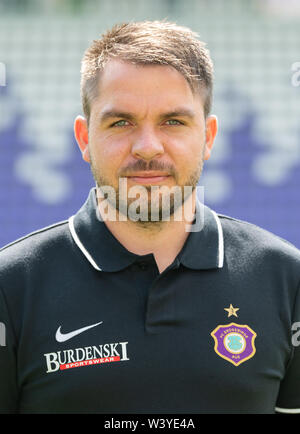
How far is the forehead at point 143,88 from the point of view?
115 centimetres

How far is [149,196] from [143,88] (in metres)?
0.21

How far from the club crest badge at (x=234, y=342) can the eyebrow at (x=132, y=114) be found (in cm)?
41

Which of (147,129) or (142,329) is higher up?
(147,129)

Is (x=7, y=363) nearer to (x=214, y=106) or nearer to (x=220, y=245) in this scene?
(x=220, y=245)

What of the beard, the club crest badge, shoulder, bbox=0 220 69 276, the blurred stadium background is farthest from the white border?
the blurred stadium background

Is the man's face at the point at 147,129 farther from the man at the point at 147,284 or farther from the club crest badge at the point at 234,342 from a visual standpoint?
the club crest badge at the point at 234,342

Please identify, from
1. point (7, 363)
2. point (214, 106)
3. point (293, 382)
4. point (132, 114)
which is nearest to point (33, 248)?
point (7, 363)

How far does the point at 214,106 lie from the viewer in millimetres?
5445

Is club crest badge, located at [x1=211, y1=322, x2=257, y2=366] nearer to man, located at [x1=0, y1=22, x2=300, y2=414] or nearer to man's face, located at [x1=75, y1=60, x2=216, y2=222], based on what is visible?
man, located at [x1=0, y1=22, x2=300, y2=414]

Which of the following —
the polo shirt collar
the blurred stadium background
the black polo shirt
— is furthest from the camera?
the blurred stadium background

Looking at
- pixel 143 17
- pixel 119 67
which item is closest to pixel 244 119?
pixel 143 17

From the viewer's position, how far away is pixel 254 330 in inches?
45.3

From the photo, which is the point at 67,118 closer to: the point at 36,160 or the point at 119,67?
the point at 36,160

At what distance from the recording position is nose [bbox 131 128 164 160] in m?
1.12
